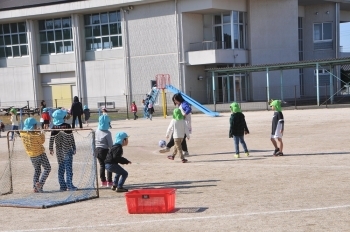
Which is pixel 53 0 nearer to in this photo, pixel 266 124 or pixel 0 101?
pixel 0 101

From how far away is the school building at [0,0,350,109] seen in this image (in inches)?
1860

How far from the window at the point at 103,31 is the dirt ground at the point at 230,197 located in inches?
1341

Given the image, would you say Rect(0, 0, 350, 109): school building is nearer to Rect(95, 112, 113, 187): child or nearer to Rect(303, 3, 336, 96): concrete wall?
Rect(303, 3, 336, 96): concrete wall

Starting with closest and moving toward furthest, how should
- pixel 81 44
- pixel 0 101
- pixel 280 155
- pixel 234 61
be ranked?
pixel 280 155
pixel 234 61
pixel 81 44
pixel 0 101

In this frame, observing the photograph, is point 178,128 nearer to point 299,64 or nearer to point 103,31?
point 299,64

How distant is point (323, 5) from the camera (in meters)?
57.0

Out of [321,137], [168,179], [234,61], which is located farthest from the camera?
[234,61]

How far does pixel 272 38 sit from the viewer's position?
5056 cm

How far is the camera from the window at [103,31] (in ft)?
164

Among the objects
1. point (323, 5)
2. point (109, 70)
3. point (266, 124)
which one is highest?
point (323, 5)

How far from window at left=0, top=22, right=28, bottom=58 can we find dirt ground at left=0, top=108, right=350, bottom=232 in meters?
40.3

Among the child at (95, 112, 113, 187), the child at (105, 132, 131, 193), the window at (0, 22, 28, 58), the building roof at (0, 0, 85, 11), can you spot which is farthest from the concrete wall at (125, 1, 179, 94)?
the child at (105, 132, 131, 193)

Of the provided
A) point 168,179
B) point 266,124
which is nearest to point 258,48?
point 266,124

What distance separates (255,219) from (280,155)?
7.40 m
